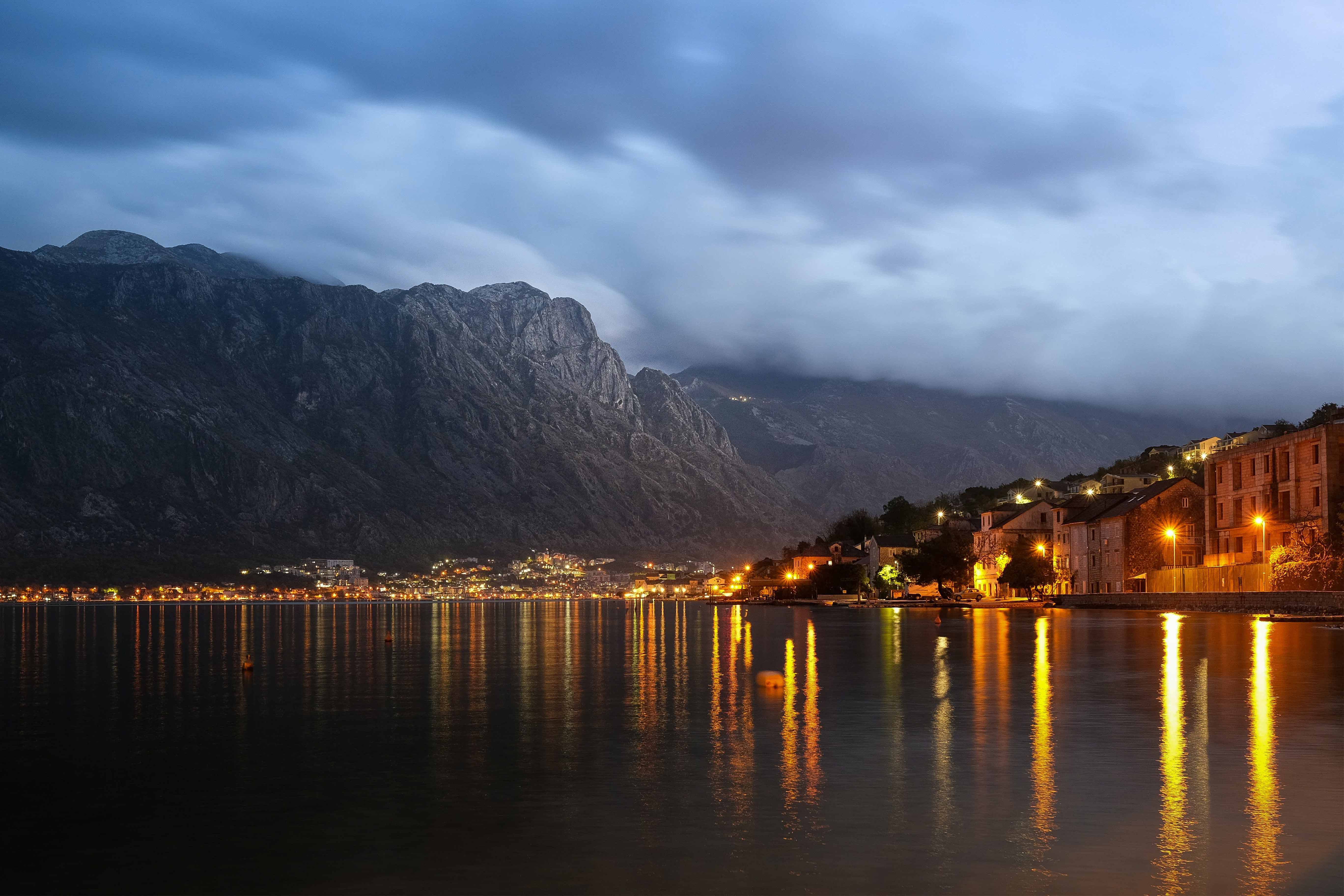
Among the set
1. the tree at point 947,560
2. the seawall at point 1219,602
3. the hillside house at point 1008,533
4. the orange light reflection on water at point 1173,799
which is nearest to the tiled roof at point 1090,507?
the hillside house at point 1008,533

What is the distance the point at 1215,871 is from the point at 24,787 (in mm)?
20982

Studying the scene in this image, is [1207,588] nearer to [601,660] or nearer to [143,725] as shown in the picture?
[601,660]

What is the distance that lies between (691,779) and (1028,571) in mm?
142738

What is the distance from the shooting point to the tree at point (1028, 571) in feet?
514

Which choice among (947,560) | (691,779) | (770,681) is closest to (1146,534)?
(947,560)

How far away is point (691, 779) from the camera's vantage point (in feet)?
74.3

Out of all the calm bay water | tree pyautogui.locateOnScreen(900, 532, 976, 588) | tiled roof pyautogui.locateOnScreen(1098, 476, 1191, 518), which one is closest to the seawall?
tiled roof pyautogui.locateOnScreen(1098, 476, 1191, 518)

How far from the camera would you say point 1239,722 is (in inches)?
1156

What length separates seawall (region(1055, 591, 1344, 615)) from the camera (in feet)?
300

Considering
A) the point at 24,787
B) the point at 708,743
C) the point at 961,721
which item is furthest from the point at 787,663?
the point at 24,787

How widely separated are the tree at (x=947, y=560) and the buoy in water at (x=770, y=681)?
491ft

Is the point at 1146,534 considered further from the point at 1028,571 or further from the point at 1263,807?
the point at 1263,807

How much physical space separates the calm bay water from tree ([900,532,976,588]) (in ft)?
451

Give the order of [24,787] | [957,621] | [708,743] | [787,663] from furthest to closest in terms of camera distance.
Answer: [957,621], [787,663], [708,743], [24,787]
